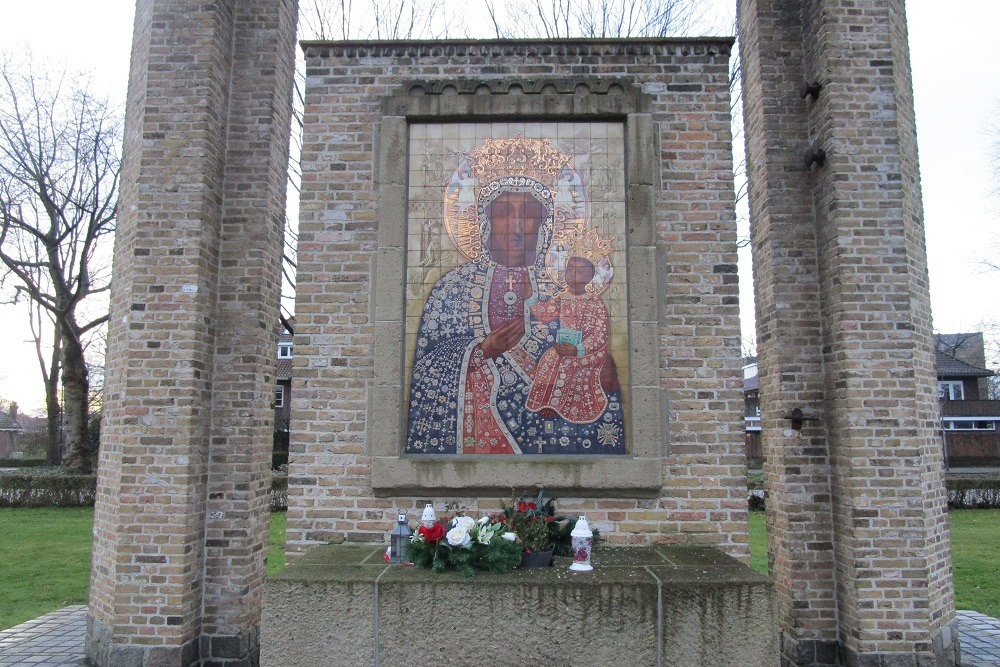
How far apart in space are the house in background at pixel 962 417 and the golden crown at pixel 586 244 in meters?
15.5

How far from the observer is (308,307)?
17.1 feet

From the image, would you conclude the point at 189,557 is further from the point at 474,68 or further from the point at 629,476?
the point at 474,68

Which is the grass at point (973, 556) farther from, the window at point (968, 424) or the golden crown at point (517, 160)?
the window at point (968, 424)

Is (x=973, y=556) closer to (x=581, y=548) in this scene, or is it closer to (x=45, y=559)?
(x=581, y=548)

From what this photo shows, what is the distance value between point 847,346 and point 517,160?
286 centimetres

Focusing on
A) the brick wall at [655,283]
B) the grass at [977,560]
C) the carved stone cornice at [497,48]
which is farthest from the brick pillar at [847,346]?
the grass at [977,560]

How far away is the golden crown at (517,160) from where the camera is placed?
5293 millimetres

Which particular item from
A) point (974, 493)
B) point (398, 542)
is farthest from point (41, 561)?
point (974, 493)

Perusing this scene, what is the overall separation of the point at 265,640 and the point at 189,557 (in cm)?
150

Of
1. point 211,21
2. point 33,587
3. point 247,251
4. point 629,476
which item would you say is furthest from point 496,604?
point 33,587

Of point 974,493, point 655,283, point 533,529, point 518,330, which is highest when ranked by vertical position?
point 655,283

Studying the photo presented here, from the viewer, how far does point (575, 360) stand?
502 centimetres

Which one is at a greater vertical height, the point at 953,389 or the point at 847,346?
the point at 953,389

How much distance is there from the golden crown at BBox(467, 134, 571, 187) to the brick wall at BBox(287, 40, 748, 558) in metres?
0.58
